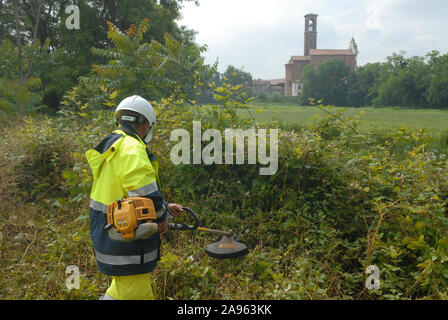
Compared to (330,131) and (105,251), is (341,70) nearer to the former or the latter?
(330,131)

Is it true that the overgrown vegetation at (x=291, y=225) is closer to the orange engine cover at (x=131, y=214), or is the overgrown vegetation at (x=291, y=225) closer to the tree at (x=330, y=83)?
the orange engine cover at (x=131, y=214)

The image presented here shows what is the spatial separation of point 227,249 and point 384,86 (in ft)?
154

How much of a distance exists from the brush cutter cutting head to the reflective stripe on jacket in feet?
2.88

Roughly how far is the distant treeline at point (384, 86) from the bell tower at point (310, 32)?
55.3 metres

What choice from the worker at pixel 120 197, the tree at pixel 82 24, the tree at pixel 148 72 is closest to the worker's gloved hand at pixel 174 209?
the worker at pixel 120 197

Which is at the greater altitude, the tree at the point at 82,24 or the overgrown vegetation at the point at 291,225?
the tree at the point at 82,24

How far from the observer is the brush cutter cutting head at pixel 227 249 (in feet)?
11.4

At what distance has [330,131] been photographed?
5387mm

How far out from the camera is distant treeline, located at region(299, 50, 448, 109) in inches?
1336

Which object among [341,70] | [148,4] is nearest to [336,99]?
[341,70]

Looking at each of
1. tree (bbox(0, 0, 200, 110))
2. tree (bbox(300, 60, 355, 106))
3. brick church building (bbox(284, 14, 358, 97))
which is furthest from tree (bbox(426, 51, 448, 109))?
brick church building (bbox(284, 14, 358, 97))

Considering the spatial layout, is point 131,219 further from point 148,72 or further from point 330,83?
point 330,83
